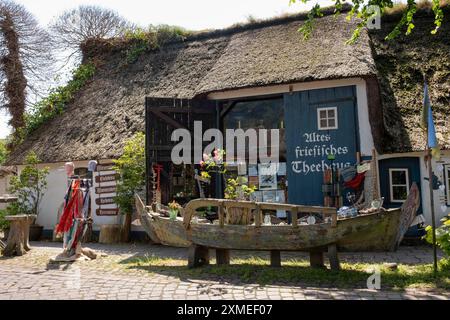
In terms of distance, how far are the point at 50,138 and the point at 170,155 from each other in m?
5.71

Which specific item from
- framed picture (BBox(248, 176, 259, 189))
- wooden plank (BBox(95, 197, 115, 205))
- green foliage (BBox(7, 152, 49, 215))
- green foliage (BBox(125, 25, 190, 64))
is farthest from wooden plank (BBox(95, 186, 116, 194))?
green foliage (BBox(125, 25, 190, 64))

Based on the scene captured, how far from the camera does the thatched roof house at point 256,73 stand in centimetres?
1040

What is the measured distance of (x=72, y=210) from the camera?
8.05m

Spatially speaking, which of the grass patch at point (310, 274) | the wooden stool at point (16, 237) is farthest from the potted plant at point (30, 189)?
the grass patch at point (310, 274)

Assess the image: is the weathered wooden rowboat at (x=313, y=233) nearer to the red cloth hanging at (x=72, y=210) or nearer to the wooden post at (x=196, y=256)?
the wooden post at (x=196, y=256)

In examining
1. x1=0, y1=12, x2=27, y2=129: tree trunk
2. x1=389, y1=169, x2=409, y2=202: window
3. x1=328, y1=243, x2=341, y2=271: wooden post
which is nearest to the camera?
x1=328, y1=243, x2=341, y2=271: wooden post

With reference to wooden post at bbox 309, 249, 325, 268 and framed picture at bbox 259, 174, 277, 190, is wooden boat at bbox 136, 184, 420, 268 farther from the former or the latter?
framed picture at bbox 259, 174, 277, 190

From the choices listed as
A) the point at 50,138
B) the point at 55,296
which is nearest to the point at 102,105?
the point at 50,138

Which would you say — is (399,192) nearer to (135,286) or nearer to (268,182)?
(268,182)

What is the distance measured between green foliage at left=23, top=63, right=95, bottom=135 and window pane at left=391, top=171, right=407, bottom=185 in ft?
38.4

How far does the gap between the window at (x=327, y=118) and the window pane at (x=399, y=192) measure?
2.02 meters

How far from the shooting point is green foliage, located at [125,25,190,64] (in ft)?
54.7

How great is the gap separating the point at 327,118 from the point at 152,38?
8890 mm

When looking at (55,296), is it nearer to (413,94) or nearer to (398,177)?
(398,177)
